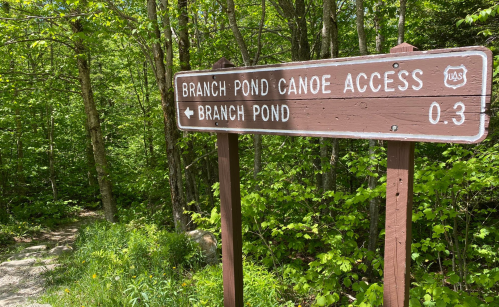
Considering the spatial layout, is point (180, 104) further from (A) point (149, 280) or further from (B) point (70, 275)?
(B) point (70, 275)

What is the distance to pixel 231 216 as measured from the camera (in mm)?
2053

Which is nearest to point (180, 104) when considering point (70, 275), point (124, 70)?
point (70, 275)

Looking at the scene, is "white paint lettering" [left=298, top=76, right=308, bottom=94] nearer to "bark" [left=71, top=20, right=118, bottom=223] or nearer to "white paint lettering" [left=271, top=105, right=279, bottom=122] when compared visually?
"white paint lettering" [left=271, top=105, right=279, bottom=122]

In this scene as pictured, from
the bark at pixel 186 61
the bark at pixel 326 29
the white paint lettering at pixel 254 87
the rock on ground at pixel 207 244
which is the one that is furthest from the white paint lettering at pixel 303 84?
the bark at pixel 186 61

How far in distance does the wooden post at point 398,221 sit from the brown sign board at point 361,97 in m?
0.10

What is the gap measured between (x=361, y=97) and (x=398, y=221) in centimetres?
58

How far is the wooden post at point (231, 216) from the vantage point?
2057 mm

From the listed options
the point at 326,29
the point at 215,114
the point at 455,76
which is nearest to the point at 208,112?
the point at 215,114

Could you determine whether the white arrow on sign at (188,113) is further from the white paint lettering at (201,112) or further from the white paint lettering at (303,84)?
the white paint lettering at (303,84)

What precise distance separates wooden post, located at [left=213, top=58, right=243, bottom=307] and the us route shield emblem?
4.05ft

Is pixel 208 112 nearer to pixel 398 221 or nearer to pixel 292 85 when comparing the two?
pixel 292 85

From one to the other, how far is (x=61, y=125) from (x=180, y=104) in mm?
12268

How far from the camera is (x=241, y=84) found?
1.85 meters

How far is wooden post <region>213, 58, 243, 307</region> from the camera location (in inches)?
81.0
